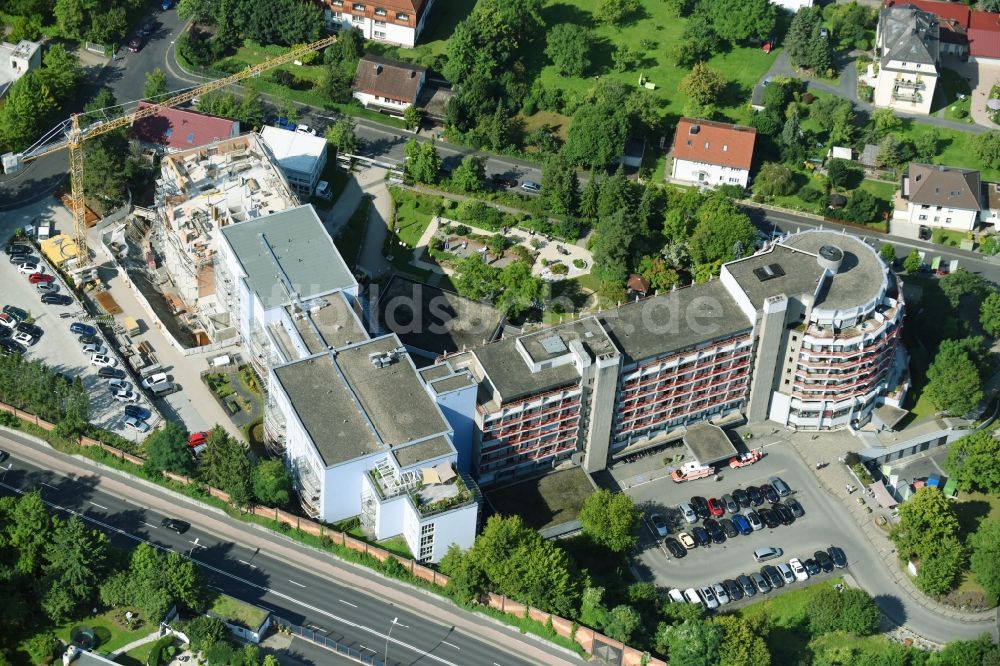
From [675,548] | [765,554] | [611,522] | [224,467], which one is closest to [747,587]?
[765,554]

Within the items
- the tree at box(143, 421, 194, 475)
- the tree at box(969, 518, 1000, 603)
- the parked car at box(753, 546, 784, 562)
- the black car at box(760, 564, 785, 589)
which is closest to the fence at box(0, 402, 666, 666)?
the tree at box(143, 421, 194, 475)

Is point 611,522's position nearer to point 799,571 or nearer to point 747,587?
point 747,587

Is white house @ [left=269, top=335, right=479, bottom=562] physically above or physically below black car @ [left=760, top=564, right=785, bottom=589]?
above

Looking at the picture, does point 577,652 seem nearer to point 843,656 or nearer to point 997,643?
point 843,656

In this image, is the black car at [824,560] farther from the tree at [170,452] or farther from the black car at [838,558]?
the tree at [170,452]

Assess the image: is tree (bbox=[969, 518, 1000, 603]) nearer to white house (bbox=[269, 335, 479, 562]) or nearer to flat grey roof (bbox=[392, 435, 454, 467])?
white house (bbox=[269, 335, 479, 562])

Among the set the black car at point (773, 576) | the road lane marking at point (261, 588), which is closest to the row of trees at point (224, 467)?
the road lane marking at point (261, 588)
